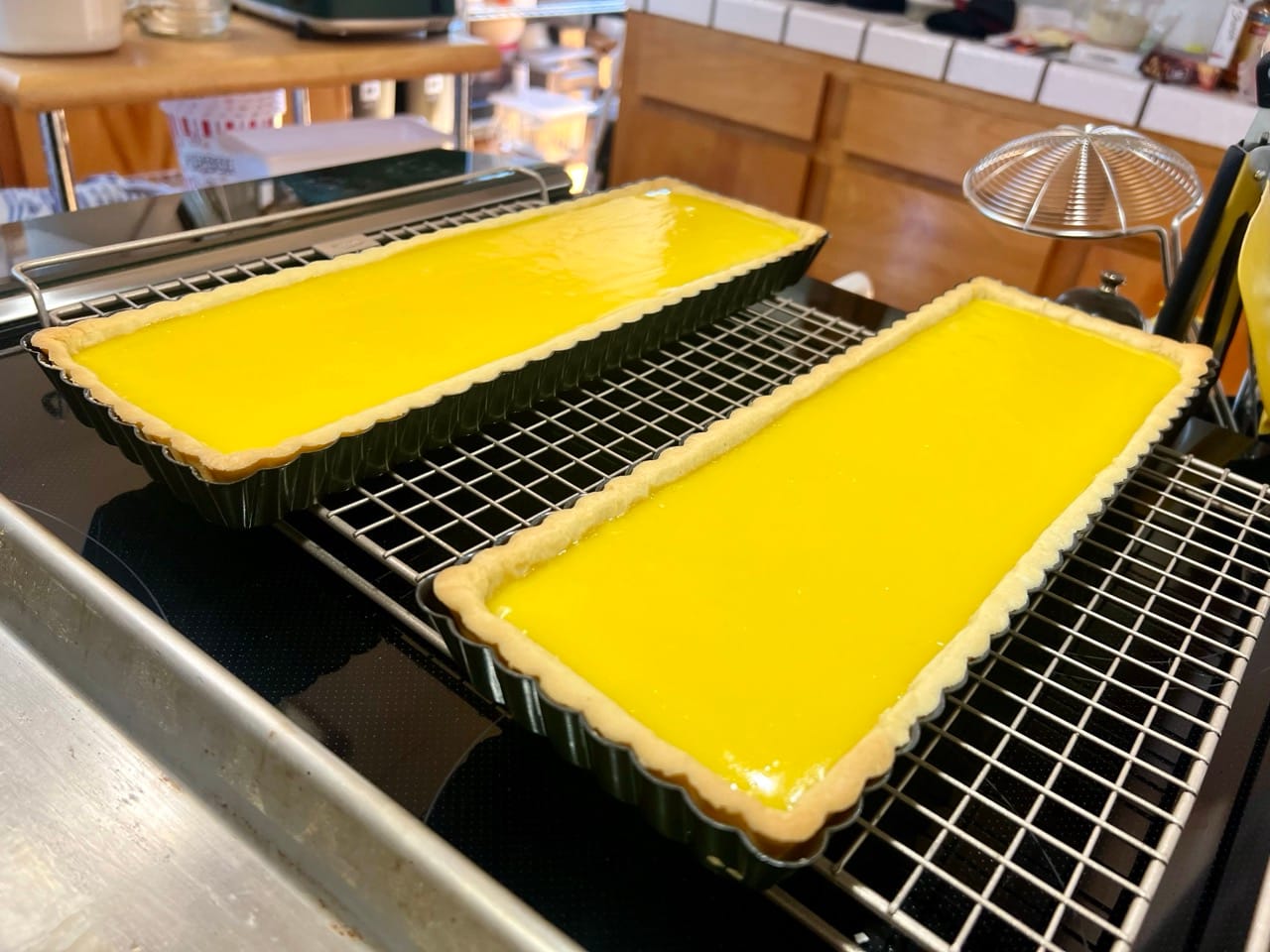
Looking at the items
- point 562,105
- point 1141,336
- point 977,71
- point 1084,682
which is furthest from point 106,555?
point 562,105

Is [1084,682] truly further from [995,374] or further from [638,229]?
[638,229]

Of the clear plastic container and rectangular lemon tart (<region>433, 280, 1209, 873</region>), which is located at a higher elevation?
rectangular lemon tart (<region>433, 280, 1209, 873</region>)

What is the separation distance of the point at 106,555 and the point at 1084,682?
69cm

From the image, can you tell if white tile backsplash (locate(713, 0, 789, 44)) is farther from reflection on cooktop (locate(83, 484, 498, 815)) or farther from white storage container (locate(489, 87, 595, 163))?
reflection on cooktop (locate(83, 484, 498, 815))

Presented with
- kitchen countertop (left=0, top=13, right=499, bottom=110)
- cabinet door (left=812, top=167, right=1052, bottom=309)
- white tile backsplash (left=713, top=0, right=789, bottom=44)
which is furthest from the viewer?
white tile backsplash (left=713, top=0, right=789, bottom=44)

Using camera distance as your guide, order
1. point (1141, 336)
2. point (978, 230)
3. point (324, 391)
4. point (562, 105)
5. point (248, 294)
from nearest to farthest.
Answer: point (324, 391) → point (248, 294) → point (1141, 336) → point (978, 230) → point (562, 105)

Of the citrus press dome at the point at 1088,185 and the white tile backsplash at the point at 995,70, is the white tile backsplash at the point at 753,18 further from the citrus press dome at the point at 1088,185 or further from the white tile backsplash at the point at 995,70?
the citrus press dome at the point at 1088,185

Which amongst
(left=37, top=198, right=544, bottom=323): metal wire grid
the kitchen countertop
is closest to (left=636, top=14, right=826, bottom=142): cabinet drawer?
the kitchen countertop

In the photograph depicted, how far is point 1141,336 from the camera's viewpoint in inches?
40.5

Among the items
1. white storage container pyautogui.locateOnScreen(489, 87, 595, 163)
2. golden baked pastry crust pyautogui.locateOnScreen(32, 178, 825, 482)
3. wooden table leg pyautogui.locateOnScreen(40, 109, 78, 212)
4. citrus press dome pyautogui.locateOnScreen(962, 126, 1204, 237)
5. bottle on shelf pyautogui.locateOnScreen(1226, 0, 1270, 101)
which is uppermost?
bottle on shelf pyautogui.locateOnScreen(1226, 0, 1270, 101)

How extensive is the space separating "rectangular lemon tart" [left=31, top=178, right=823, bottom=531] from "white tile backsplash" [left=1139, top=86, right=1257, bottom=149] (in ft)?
4.59

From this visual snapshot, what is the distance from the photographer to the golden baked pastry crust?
670 mm

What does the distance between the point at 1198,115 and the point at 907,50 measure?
682 mm

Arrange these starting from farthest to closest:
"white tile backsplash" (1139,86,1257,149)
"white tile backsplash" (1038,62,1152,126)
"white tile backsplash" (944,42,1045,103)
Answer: "white tile backsplash" (944,42,1045,103)
"white tile backsplash" (1038,62,1152,126)
"white tile backsplash" (1139,86,1257,149)
